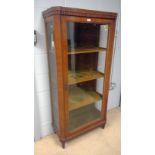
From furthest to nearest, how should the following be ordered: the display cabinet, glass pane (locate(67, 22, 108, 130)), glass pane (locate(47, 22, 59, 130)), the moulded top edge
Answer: glass pane (locate(67, 22, 108, 130)), glass pane (locate(47, 22, 59, 130)), the display cabinet, the moulded top edge

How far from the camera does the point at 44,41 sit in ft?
5.32

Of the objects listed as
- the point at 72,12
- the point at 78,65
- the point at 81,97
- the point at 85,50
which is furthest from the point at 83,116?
the point at 72,12

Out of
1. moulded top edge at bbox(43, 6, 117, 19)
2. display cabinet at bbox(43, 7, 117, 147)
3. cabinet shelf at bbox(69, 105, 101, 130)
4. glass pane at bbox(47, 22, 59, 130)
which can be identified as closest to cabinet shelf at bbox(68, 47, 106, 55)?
display cabinet at bbox(43, 7, 117, 147)

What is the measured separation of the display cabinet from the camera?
1385 millimetres

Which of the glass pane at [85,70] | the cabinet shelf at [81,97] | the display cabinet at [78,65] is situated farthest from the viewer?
the cabinet shelf at [81,97]

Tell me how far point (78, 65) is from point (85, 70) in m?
0.14

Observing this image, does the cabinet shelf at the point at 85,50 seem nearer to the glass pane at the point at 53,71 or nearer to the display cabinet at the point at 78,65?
the display cabinet at the point at 78,65

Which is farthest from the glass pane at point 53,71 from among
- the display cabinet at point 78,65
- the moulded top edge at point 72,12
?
the moulded top edge at point 72,12

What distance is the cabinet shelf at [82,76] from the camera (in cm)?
167

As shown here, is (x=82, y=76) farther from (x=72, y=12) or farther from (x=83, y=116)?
(x=72, y=12)

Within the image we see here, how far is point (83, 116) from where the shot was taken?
200 cm

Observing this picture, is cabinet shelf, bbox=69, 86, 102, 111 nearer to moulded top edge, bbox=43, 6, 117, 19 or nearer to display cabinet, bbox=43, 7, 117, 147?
display cabinet, bbox=43, 7, 117, 147
